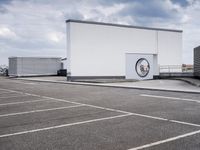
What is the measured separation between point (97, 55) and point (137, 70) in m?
6.23

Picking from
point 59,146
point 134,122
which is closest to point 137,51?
point 134,122

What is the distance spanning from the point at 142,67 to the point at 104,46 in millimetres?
6370

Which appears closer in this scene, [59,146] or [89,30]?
[59,146]

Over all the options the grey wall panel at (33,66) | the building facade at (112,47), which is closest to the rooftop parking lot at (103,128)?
the building facade at (112,47)

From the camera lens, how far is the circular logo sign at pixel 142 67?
116 feet

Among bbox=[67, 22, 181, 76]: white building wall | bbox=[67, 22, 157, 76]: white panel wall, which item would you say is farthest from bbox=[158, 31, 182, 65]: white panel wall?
bbox=[67, 22, 157, 76]: white panel wall

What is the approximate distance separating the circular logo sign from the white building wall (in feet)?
3.95

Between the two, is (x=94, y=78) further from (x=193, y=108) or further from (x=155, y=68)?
(x=193, y=108)

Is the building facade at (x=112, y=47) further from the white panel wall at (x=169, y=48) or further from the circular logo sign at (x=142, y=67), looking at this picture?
the circular logo sign at (x=142, y=67)

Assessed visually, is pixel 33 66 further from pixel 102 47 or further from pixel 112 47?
pixel 112 47

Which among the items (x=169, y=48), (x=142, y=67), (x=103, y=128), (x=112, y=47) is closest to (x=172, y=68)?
(x=169, y=48)

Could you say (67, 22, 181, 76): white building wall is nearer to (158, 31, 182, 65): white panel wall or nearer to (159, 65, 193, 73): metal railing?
(158, 31, 182, 65): white panel wall

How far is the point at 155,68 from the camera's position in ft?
123

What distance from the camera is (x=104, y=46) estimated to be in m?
32.9
